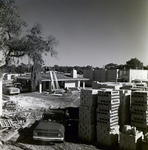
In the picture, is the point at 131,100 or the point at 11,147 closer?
the point at 11,147

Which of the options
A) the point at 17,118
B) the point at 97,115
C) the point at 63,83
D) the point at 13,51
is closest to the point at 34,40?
the point at 13,51

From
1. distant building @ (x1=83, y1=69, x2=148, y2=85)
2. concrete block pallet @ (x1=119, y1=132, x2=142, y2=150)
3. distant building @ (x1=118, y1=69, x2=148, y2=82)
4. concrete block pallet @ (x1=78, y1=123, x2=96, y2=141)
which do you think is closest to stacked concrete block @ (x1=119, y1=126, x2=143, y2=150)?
concrete block pallet @ (x1=119, y1=132, x2=142, y2=150)

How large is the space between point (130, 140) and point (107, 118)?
1.40 meters

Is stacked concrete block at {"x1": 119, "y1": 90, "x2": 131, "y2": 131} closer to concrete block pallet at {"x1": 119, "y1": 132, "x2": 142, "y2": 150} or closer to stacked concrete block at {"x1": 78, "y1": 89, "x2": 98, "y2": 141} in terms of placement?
stacked concrete block at {"x1": 78, "y1": 89, "x2": 98, "y2": 141}

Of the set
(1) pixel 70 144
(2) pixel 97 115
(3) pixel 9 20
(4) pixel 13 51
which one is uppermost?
(3) pixel 9 20

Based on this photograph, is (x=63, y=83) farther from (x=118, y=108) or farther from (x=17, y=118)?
(x=118, y=108)

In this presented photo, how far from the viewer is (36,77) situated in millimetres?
19500

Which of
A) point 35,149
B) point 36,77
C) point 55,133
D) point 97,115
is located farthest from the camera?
point 36,77

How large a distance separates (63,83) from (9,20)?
18.9 m

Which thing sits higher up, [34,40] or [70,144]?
[34,40]

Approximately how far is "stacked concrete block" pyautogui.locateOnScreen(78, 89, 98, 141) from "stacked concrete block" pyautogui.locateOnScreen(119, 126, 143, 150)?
1623 mm

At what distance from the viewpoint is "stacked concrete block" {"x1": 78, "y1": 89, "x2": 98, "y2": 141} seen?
29.1 ft

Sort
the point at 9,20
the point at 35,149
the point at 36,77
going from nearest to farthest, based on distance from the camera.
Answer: the point at 35,149
the point at 9,20
the point at 36,77

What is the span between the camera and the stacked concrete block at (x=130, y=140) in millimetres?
7570
